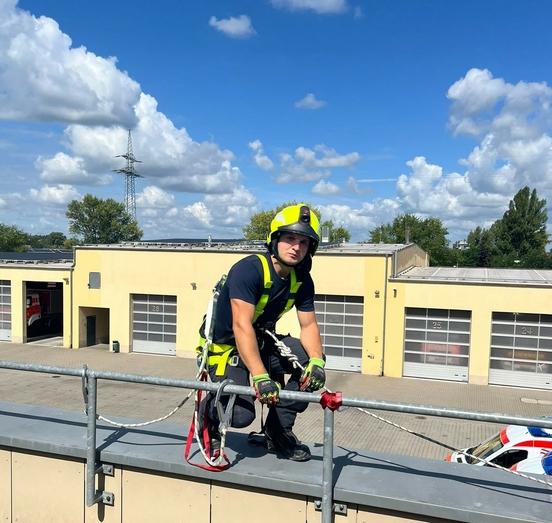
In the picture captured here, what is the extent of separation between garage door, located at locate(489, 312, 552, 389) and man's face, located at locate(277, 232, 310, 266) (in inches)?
783

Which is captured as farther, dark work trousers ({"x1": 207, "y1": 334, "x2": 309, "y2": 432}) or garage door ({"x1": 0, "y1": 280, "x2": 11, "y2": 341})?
garage door ({"x1": 0, "y1": 280, "x2": 11, "y2": 341})

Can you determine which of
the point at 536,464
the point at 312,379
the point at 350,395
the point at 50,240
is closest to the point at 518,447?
the point at 536,464

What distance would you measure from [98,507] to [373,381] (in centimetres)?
1931

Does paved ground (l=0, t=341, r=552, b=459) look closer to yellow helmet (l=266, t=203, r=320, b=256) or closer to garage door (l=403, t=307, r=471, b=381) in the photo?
garage door (l=403, t=307, r=471, b=381)

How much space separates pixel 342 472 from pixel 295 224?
151cm

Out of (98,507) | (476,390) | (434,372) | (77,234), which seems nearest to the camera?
(98,507)

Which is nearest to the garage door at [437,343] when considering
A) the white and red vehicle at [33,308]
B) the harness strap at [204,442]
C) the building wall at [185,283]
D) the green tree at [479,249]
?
the building wall at [185,283]

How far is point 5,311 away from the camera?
97.2ft

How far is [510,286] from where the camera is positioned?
2070 cm

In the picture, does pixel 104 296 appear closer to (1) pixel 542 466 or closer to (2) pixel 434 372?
(2) pixel 434 372

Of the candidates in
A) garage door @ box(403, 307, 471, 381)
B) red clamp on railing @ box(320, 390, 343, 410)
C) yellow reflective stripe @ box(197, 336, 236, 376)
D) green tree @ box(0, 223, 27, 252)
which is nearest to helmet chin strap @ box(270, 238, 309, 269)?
yellow reflective stripe @ box(197, 336, 236, 376)

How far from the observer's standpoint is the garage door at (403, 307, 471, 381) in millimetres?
21734

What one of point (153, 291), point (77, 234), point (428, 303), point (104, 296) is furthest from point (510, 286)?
point (77, 234)

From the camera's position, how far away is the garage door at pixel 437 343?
2173 cm
